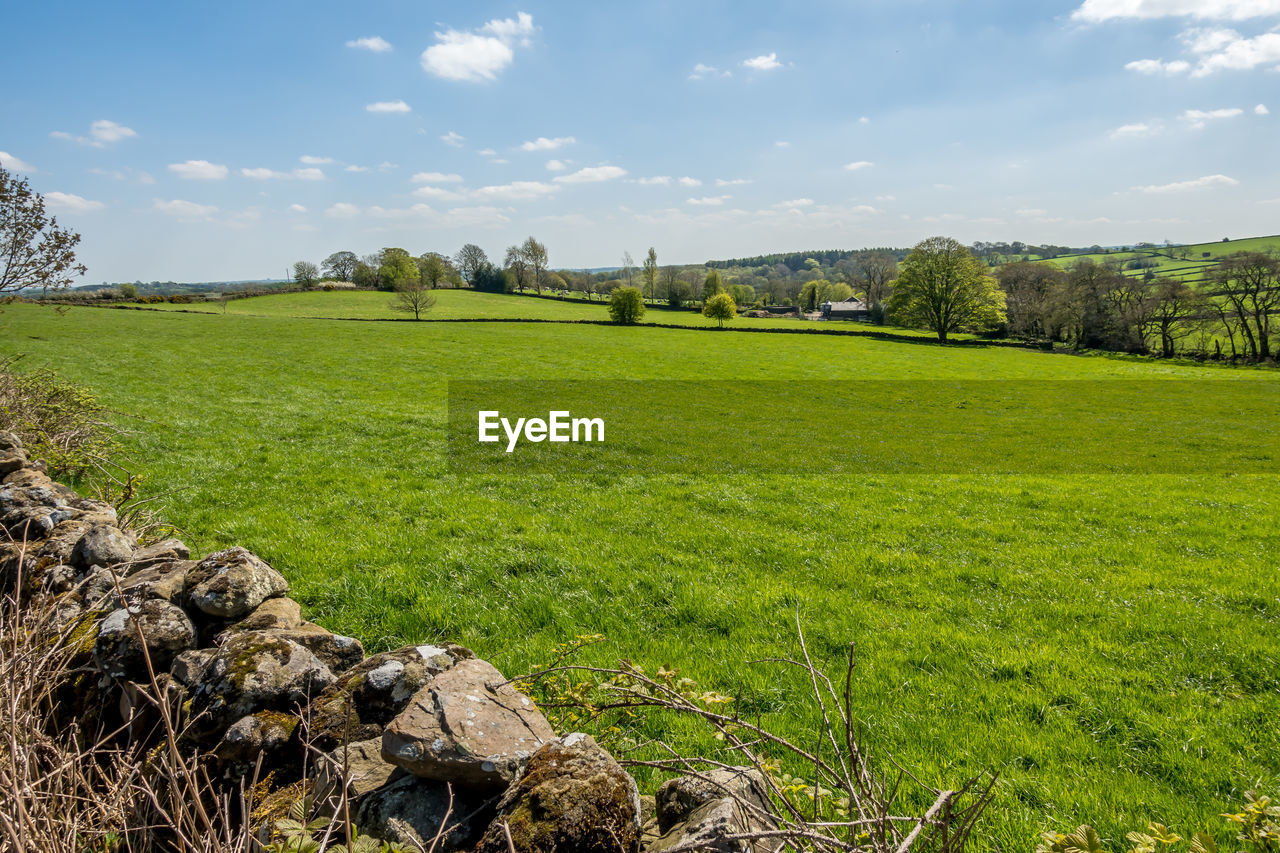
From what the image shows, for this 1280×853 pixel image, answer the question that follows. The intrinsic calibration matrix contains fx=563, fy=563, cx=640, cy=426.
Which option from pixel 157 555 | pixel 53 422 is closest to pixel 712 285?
pixel 53 422

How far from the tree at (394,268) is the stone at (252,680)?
8868cm

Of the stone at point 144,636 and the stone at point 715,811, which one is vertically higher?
the stone at point 144,636

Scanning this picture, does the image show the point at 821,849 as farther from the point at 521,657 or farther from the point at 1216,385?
the point at 1216,385

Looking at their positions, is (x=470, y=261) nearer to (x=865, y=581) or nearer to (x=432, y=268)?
(x=432, y=268)

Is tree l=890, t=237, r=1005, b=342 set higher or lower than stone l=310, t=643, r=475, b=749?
higher

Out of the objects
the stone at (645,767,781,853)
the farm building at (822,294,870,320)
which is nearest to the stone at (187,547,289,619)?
the stone at (645,767,781,853)

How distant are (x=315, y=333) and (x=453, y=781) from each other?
48.4m

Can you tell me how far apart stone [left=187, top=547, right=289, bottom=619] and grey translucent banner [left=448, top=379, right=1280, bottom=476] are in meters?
8.22

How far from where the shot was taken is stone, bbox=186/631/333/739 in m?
2.79

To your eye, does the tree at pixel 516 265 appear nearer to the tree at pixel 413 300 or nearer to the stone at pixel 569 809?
the tree at pixel 413 300

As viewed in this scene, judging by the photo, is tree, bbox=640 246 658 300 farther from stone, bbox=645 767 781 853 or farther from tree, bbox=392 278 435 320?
stone, bbox=645 767 781 853

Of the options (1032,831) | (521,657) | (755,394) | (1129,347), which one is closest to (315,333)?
(755,394)

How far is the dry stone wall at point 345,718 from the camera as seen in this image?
6.98ft

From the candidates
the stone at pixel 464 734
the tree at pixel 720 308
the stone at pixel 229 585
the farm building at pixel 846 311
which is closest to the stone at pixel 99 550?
the stone at pixel 229 585
